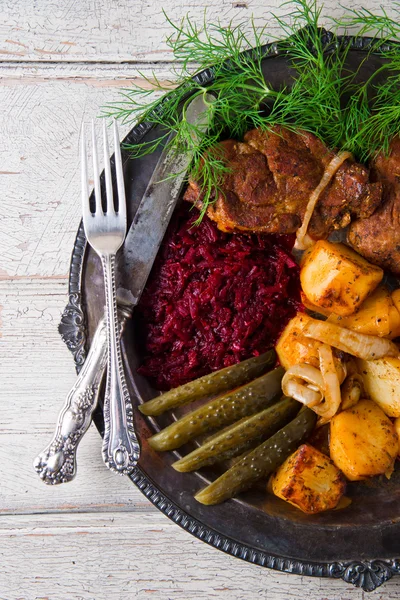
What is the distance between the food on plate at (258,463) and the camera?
121 inches

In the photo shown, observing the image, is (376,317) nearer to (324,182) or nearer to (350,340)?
(350,340)

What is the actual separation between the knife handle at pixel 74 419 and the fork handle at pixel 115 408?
3.7 inches

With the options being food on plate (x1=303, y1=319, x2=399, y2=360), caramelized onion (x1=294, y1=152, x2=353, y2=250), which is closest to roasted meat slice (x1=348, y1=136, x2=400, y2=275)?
caramelized onion (x1=294, y1=152, x2=353, y2=250)

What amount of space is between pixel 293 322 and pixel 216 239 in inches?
26.0

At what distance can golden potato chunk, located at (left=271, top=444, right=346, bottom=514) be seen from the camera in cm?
300

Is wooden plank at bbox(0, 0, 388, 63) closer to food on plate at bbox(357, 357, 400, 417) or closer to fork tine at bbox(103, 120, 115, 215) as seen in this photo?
fork tine at bbox(103, 120, 115, 215)

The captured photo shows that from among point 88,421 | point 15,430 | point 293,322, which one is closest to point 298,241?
point 293,322

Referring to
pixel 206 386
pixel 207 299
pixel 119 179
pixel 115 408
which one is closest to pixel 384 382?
pixel 206 386

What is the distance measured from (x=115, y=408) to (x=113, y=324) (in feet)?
1.52

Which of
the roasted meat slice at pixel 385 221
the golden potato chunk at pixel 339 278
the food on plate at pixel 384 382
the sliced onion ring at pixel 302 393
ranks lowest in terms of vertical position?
the sliced onion ring at pixel 302 393

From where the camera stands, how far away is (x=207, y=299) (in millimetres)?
3227

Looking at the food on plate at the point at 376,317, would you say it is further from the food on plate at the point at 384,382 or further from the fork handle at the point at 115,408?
the fork handle at the point at 115,408

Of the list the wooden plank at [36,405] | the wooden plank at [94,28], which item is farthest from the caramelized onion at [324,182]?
the wooden plank at [36,405]

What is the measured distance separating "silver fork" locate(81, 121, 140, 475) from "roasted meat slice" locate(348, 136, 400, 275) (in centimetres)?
135
